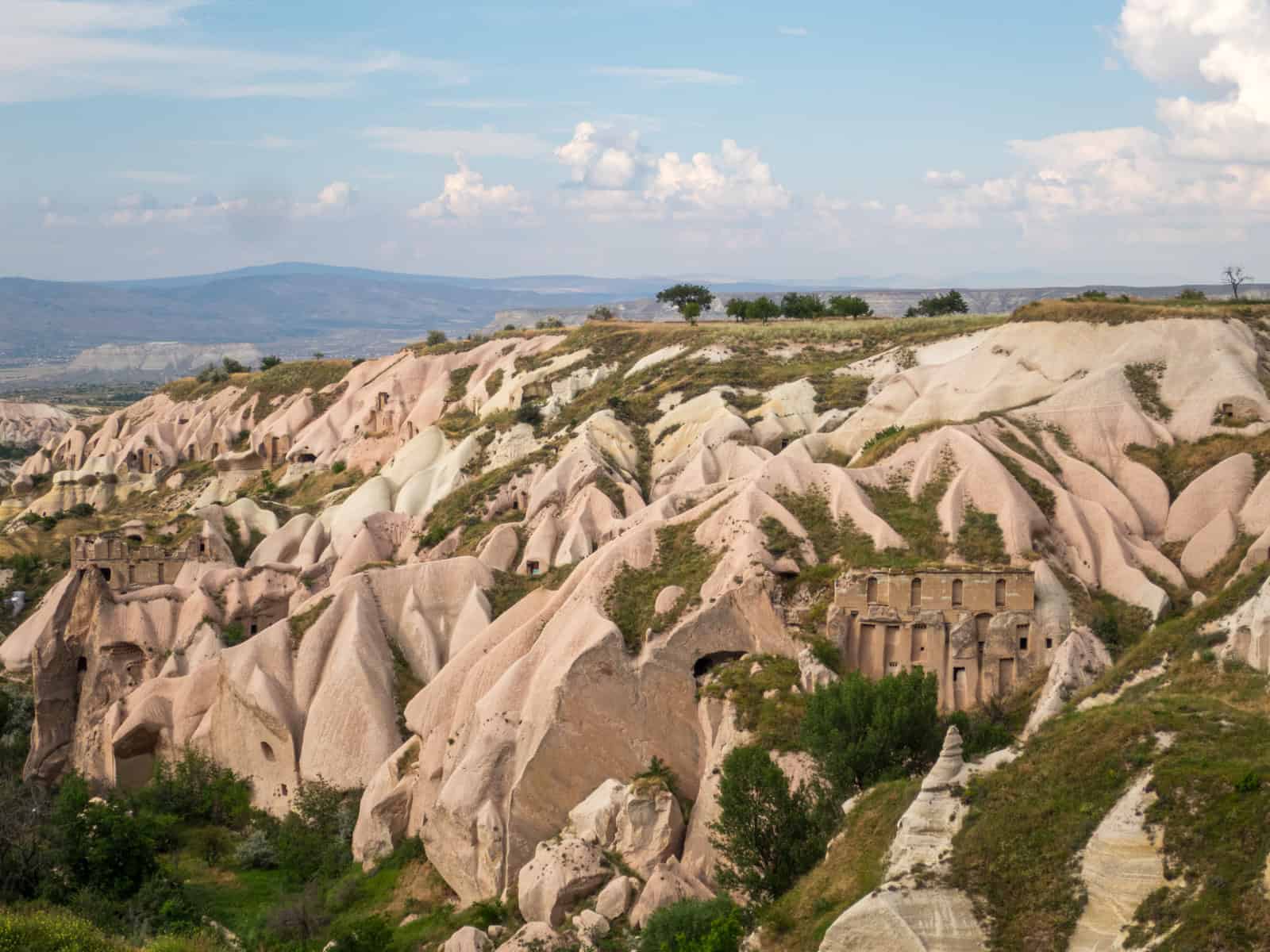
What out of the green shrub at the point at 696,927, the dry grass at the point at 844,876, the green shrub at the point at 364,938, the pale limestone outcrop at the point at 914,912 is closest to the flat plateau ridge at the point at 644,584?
the pale limestone outcrop at the point at 914,912

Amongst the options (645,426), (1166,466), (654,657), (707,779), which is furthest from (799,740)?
(645,426)

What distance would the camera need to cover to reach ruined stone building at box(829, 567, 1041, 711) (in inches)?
1448

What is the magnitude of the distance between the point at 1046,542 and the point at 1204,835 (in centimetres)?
2060

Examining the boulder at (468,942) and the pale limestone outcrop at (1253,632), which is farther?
the boulder at (468,942)

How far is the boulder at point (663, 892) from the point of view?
30188 mm

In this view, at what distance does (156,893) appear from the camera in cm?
3819

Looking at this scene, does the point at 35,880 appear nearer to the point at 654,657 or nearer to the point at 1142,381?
the point at 654,657

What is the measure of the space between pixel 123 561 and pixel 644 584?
23619 millimetres

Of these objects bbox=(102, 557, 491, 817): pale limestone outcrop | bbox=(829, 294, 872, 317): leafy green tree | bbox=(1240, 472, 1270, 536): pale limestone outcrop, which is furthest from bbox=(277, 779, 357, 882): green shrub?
bbox=(829, 294, 872, 317): leafy green tree

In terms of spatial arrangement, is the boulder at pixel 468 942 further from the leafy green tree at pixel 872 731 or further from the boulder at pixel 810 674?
the boulder at pixel 810 674

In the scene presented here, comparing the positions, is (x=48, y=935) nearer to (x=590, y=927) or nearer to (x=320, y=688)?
(x=590, y=927)

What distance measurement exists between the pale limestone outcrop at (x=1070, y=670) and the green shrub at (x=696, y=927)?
7651mm

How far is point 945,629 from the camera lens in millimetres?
36875

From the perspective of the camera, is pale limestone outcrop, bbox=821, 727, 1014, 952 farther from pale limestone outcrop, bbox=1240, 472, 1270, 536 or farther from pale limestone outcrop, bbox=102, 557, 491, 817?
pale limestone outcrop, bbox=1240, 472, 1270, 536
